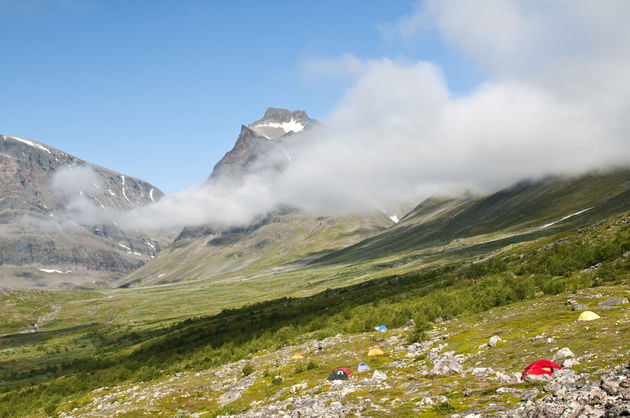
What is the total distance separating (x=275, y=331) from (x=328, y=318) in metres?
8.15

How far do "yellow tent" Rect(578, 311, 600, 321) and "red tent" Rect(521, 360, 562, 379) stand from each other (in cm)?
988

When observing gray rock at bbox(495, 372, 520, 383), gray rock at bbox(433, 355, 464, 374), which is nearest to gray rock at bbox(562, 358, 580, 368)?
gray rock at bbox(495, 372, 520, 383)

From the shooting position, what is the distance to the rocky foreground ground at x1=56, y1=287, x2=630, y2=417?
14438mm

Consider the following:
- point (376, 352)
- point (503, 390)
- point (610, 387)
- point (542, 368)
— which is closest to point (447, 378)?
point (503, 390)

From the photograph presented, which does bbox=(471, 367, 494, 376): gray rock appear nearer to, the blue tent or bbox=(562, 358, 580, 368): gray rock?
bbox=(562, 358, 580, 368): gray rock

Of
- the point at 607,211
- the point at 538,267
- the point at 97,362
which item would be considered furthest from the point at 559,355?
the point at 607,211

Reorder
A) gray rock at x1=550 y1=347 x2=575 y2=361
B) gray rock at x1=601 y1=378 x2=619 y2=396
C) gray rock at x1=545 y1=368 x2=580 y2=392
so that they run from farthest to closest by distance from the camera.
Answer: gray rock at x1=550 y1=347 x2=575 y2=361 → gray rock at x1=545 y1=368 x2=580 y2=392 → gray rock at x1=601 y1=378 x2=619 y2=396

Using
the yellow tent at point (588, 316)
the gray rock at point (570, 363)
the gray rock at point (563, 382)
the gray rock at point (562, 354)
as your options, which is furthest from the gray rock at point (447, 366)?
the yellow tent at point (588, 316)

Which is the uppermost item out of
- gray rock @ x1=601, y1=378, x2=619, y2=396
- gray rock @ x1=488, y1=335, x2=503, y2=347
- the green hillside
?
gray rock @ x1=601, y1=378, x2=619, y2=396

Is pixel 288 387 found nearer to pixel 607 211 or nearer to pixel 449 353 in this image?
pixel 449 353

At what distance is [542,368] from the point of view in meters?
17.3

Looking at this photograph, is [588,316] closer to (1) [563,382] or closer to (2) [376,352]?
(1) [563,382]

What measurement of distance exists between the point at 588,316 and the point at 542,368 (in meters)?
10.6

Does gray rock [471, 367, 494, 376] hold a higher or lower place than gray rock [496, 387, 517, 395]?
lower
